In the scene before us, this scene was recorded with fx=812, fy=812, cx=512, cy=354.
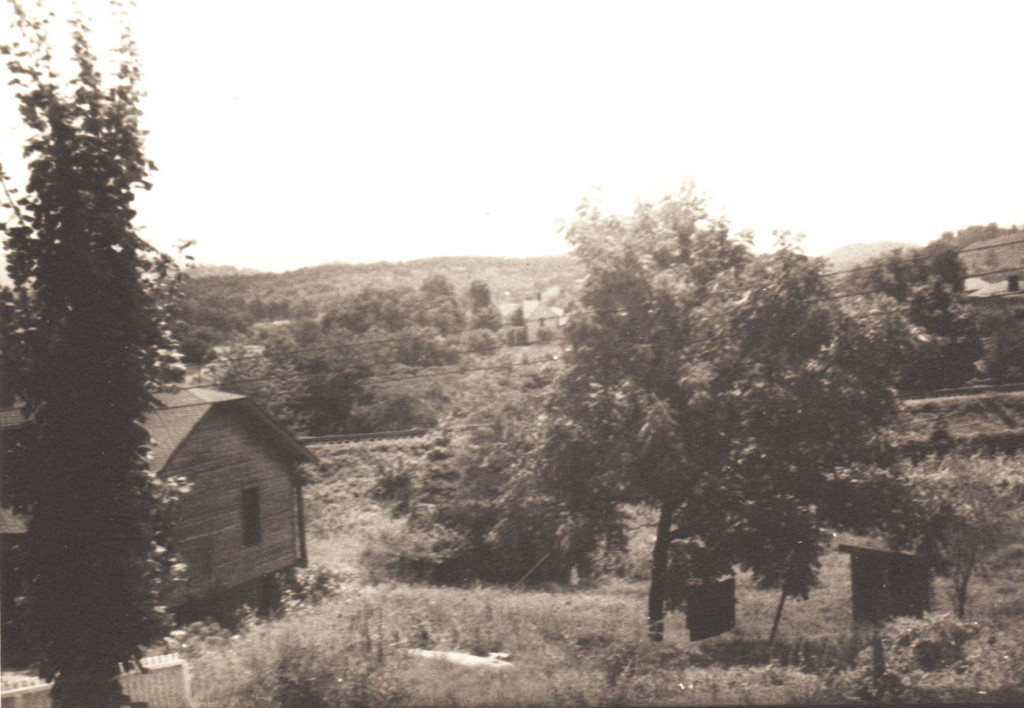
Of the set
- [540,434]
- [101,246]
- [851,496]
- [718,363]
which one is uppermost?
[101,246]

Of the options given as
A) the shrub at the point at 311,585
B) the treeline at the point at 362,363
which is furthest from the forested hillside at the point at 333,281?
the shrub at the point at 311,585

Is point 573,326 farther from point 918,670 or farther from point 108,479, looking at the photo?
point 108,479

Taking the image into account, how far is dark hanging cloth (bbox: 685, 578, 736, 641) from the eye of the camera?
12.4 m

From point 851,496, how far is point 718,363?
278 cm

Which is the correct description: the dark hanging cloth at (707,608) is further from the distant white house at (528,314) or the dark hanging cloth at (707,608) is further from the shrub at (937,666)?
the distant white house at (528,314)

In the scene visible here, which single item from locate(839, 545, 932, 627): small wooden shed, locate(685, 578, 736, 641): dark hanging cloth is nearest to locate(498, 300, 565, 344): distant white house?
locate(685, 578, 736, 641): dark hanging cloth

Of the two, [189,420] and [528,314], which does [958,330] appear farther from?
[528,314]

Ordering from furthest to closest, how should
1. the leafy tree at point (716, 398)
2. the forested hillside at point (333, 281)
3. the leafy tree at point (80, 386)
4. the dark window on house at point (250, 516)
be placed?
the forested hillside at point (333, 281) < the dark window on house at point (250, 516) < the leafy tree at point (716, 398) < the leafy tree at point (80, 386)

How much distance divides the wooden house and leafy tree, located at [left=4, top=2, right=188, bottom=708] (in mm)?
9713

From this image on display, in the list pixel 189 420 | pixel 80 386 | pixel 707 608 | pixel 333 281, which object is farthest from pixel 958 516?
pixel 333 281

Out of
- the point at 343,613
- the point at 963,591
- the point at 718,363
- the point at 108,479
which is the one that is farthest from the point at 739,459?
the point at 108,479

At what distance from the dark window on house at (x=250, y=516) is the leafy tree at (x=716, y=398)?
9.00 metres

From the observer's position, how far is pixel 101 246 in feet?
21.4

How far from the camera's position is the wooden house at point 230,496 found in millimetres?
17016
